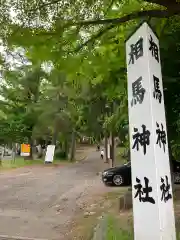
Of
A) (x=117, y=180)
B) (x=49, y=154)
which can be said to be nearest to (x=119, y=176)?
(x=117, y=180)

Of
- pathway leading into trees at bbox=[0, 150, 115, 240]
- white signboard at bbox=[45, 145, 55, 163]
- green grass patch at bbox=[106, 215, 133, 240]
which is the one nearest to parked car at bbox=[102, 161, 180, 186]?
pathway leading into trees at bbox=[0, 150, 115, 240]

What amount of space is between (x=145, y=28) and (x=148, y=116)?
1143 millimetres

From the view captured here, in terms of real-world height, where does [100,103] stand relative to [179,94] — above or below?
above

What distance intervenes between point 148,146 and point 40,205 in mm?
8387

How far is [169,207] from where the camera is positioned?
4.14 metres

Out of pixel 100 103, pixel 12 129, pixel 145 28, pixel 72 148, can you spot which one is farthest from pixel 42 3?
pixel 72 148

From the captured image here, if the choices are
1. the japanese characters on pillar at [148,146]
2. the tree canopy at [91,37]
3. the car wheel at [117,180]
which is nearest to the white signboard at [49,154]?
the car wheel at [117,180]

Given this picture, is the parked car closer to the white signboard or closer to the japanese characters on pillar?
the japanese characters on pillar

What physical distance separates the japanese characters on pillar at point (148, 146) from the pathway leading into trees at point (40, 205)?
13.4 feet

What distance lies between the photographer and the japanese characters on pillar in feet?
12.6

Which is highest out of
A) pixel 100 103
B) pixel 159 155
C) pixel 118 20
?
pixel 100 103

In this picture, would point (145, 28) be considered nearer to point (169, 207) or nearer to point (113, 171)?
point (169, 207)

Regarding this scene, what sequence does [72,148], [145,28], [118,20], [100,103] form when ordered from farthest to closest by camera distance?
1. [72,148]
2. [100,103]
3. [118,20]
4. [145,28]

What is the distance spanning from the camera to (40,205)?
11594mm
